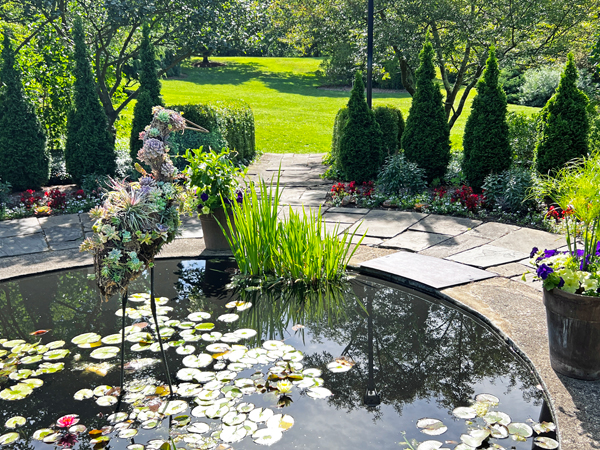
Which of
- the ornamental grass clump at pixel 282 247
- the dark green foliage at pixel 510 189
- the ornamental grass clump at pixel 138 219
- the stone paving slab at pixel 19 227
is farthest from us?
the dark green foliage at pixel 510 189

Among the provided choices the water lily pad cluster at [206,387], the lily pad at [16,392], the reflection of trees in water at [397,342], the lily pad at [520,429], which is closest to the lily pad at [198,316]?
the water lily pad cluster at [206,387]

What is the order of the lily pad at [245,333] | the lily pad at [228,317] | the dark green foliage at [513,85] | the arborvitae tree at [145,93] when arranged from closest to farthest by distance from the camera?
1. the lily pad at [245,333]
2. the lily pad at [228,317]
3. the arborvitae tree at [145,93]
4. the dark green foliage at [513,85]

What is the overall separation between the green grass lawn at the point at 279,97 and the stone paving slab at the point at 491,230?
5.39 meters

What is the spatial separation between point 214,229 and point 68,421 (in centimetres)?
281

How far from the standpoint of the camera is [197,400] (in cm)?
306

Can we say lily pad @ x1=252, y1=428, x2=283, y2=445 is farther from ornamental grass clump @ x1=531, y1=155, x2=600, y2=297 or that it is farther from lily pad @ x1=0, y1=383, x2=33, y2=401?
ornamental grass clump @ x1=531, y1=155, x2=600, y2=297

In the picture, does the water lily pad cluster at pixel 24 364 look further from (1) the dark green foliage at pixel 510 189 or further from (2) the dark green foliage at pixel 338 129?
(2) the dark green foliage at pixel 338 129

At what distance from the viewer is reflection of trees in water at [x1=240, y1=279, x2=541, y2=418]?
316 cm

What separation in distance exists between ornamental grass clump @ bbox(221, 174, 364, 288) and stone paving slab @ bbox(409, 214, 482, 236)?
5.53 feet

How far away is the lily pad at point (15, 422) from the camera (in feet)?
9.43

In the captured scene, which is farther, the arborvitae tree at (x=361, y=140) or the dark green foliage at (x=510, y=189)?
the arborvitae tree at (x=361, y=140)

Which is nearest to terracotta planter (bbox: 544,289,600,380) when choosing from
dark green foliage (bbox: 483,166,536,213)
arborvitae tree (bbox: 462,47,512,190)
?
dark green foliage (bbox: 483,166,536,213)

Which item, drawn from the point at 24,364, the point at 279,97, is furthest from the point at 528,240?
the point at 279,97

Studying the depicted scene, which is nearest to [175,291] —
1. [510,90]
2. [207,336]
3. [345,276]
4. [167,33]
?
[207,336]
